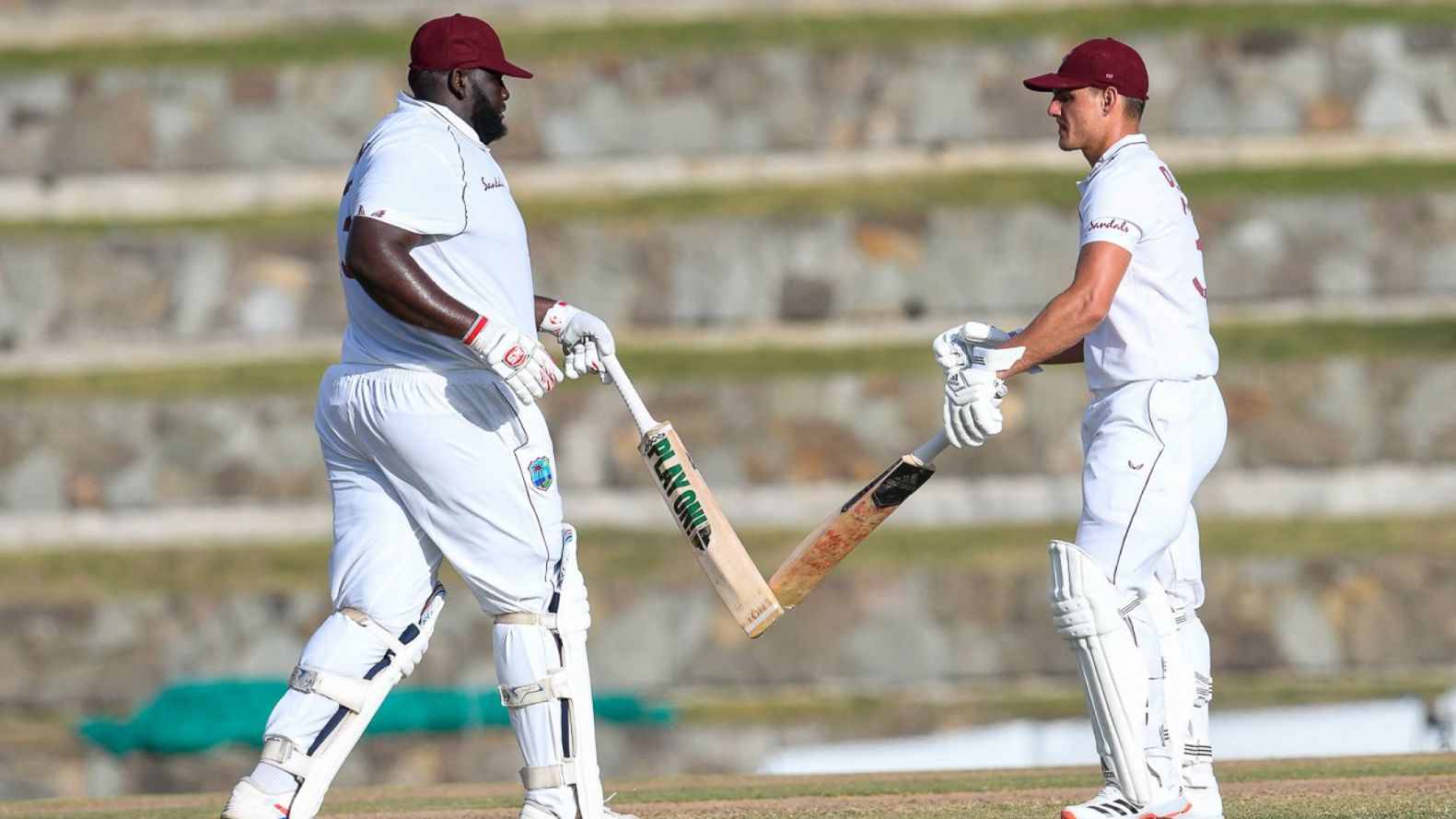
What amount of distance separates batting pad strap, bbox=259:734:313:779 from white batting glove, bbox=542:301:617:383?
151 centimetres

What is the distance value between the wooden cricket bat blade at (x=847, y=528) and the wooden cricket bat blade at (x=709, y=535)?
220 millimetres

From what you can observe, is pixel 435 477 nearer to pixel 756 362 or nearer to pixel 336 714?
pixel 336 714

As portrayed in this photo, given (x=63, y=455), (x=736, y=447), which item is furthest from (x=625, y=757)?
(x=63, y=455)

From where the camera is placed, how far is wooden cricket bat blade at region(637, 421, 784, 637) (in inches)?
276

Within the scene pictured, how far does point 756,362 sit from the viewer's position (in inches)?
557

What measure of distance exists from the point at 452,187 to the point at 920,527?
7557 mm

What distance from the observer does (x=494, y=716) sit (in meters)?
12.3

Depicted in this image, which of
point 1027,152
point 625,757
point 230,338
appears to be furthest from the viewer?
point 1027,152

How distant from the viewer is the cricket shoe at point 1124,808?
6465mm

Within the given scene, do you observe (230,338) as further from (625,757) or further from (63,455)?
(625,757)

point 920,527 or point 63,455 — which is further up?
point 63,455

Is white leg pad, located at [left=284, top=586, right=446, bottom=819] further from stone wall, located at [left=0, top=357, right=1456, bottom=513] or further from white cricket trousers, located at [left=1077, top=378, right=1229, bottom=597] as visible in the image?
stone wall, located at [left=0, top=357, right=1456, bottom=513]

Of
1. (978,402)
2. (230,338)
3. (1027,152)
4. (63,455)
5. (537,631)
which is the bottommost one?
(537,631)

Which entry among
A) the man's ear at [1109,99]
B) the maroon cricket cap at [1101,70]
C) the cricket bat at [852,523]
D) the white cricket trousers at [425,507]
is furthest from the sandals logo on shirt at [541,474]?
the man's ear at [1109,99]
